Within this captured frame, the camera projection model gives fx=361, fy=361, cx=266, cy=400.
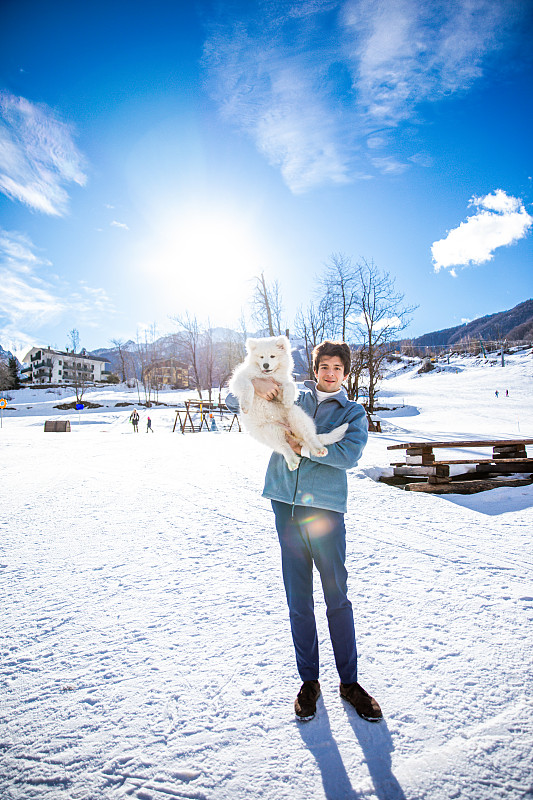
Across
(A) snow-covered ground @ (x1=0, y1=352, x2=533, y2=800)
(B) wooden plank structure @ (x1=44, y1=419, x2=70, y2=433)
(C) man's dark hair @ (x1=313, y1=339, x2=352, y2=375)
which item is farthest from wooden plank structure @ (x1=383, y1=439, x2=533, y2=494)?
(B) wooden plank structure @ (x1=44, y1=419, x2=70, y2=433)

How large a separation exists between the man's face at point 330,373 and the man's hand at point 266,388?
14.8 inches

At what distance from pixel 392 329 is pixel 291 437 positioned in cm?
2735

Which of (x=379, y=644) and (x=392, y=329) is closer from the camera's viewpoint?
(x=379, y=644)

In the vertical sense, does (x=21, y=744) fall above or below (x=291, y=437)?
below

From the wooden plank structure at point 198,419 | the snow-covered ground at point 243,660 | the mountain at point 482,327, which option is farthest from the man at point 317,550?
the mountain at point 482,327

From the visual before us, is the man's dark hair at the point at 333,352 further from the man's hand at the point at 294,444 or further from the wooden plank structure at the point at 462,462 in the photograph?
the wooden plank structure at the point at 462,462

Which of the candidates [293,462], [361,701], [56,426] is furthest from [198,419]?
[361,701]

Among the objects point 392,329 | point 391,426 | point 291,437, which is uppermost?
point 392,329

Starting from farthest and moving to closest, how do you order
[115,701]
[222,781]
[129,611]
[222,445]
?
[222,445], [129,611], [115,701], [222,781]

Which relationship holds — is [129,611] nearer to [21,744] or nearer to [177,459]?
[21,744]

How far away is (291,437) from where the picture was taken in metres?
2.66

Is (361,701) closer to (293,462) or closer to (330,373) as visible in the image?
(293,462)

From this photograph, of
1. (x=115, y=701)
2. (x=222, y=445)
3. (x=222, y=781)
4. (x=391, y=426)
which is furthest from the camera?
(x=391, y=426)

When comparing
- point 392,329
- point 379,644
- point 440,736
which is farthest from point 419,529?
point 392,329
